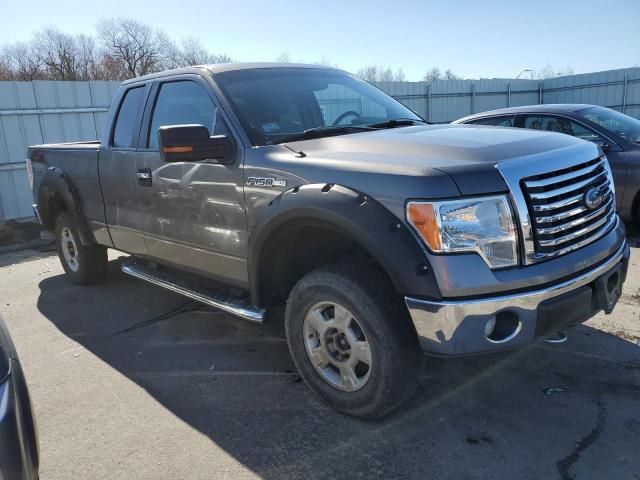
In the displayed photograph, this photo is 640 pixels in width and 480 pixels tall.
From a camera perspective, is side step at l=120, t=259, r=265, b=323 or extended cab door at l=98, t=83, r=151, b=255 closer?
side step at l=120, t=259, r=265, b=323

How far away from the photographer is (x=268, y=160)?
3.16 metres

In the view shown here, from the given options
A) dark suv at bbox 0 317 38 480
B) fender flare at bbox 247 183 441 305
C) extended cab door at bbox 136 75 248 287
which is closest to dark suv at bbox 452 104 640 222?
extended cab door at bbox 136 75 248 287

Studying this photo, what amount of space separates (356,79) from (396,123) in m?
0.85

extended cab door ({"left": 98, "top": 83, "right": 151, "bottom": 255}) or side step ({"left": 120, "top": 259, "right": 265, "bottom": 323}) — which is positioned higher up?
extended cab door ({"left": 98, "top": 83, "right": 151, "bottom": 255})

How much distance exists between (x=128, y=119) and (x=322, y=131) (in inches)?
81.5

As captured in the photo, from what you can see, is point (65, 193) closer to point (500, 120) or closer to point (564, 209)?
point (564, 209)

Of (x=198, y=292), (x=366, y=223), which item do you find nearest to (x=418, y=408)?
(x=366, y=223)

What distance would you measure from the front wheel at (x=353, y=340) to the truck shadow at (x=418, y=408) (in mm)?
190

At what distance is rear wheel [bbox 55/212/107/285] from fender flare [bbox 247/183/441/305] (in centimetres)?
336

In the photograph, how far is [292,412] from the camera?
315 centimetres

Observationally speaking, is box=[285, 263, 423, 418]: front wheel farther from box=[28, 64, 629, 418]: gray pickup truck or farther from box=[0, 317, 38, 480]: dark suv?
box=[0, 317, 38, 480]: dark suv

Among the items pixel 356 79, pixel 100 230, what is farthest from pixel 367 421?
pixel 100 230

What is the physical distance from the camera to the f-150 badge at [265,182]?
306cm

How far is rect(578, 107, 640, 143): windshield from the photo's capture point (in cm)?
674
